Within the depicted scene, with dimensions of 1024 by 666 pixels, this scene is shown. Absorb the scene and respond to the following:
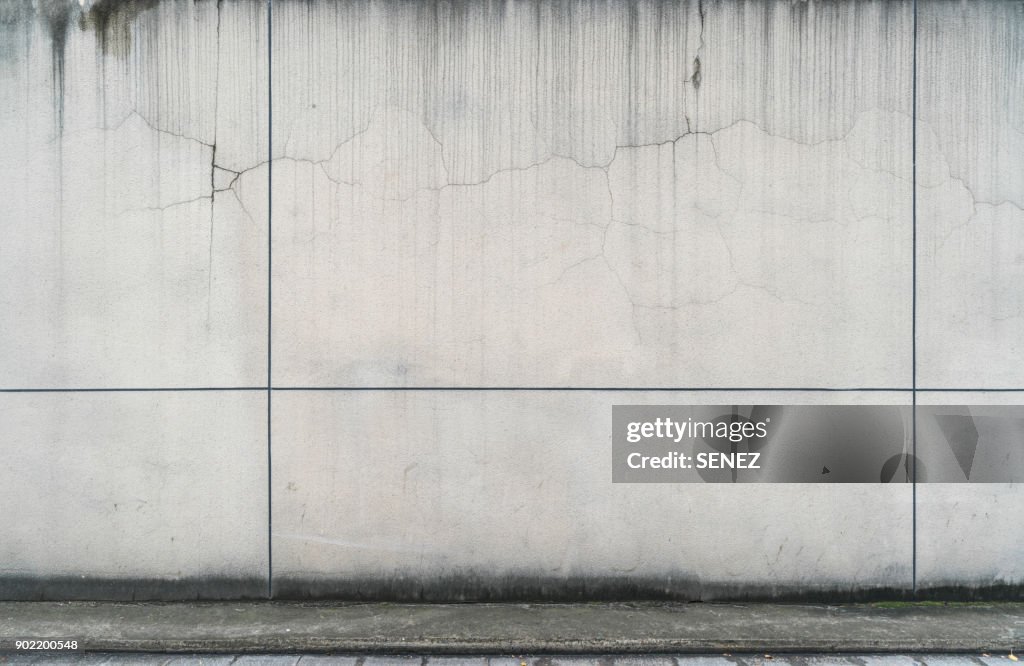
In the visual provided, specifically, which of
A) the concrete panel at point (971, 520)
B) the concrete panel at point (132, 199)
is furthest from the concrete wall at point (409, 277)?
the concrete panel at point (971, 520)

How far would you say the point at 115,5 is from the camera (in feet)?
16.1

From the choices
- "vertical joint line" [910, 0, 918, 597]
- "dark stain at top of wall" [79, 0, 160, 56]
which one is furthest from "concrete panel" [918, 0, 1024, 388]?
"dark stain at top of wall" [79, 0, 160, 56]

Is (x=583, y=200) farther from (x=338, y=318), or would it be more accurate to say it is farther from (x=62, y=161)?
(x=62, y=161)

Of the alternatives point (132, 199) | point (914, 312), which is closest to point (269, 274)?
point (132, 199)

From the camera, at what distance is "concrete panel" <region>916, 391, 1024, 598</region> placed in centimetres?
497

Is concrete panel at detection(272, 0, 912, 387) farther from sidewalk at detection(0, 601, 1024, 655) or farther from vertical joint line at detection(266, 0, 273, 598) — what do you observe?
sidewalk at detection(0, 601, 1024, 655)

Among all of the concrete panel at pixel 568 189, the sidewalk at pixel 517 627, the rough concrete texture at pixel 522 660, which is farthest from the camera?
the concrete panel at pixel 568 189

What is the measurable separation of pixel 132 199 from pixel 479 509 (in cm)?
335

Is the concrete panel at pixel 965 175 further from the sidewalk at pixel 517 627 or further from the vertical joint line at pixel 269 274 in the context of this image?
the vertical joint line at pixel 269 274

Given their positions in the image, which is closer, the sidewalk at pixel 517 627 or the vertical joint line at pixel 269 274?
the sidewalk at pixel 517 627

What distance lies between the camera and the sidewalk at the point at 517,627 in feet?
14.2

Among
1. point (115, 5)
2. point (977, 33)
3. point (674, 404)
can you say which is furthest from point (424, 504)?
point (977, 33)

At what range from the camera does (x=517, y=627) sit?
4508 millimetres

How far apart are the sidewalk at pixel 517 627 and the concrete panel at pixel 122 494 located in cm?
18
